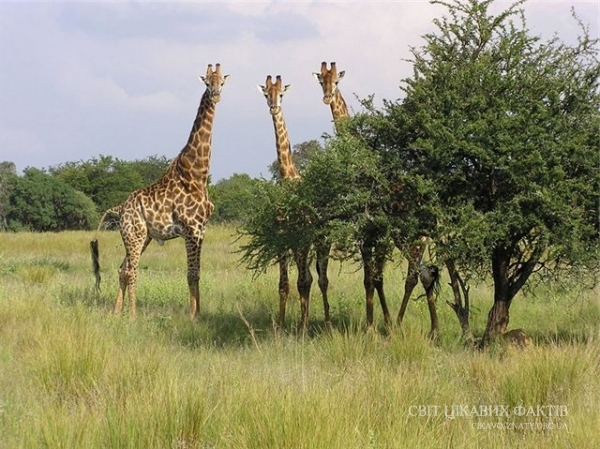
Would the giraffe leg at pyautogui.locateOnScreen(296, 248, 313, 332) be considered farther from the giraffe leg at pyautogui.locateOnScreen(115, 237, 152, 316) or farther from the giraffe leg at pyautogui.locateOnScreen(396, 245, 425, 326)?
the giraffe leg at pyautogui.locateOnScreen(115, 237, 152, 316)

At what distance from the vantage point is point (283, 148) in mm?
11297

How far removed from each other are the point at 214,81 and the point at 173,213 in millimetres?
2018

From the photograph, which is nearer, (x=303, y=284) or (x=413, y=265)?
(x=413, y=265)

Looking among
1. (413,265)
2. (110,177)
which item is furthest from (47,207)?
(413,265)

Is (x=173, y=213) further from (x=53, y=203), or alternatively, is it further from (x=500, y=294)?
(x=53, y=203)

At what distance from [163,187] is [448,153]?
4.79 meters

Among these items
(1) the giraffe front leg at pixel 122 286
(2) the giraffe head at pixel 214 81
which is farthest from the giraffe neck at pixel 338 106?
(1) the giraffe front leg at pixel 122 286

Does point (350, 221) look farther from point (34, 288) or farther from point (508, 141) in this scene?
point (34, 288)

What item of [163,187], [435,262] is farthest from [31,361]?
[163,187]

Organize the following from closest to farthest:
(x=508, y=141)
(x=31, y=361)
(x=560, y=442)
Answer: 1. (x=560, y=442)
2. (x=31, y=361)
3. (x=508, y=141)

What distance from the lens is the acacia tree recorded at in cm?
857

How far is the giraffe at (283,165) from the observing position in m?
10.7

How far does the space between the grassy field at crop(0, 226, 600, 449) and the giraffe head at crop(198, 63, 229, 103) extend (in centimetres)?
329

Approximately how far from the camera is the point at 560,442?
5.20 meters
